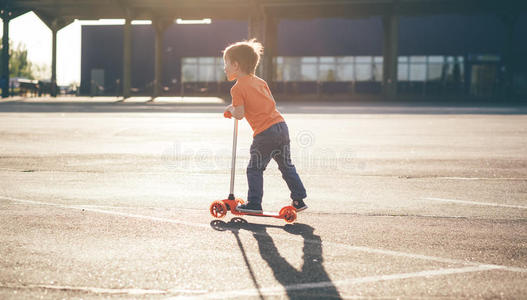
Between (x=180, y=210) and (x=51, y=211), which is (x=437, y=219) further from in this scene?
(x=51, y=211)

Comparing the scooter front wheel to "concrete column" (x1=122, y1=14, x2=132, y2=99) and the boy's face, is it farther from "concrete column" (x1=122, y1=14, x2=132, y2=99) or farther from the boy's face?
"concrete column" (x1=122, y1=14, x2=132, y2=99)

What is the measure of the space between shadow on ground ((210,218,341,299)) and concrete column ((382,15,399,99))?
1219 inches

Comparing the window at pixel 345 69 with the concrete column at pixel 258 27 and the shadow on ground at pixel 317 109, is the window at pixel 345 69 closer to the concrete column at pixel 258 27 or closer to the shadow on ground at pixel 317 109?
the concrete column at pixel 258 27

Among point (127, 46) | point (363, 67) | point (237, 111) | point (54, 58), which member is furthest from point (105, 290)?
point (363, 67)

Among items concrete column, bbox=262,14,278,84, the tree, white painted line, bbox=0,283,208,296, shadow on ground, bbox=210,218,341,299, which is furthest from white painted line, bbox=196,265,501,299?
the tree

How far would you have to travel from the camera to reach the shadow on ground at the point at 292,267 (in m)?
3.21

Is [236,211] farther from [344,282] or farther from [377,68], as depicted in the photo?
[377,68]

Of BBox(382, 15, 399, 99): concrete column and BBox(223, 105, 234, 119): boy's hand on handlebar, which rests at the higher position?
BBox(382, 15, 399, 99): concrete column

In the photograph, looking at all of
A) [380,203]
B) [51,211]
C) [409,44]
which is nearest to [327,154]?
[380,203]

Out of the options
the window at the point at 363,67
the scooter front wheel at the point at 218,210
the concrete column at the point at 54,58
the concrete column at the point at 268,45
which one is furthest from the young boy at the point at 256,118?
the window at the point at 363,67

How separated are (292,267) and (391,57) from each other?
32430 millimetres

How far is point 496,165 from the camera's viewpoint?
29.3 ft

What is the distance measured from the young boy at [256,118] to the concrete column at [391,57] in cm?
3046

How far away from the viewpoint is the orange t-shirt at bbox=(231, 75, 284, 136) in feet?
16.5
